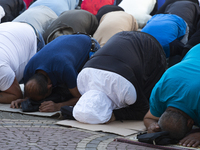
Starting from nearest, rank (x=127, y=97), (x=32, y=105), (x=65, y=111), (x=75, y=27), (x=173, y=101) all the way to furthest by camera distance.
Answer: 1. (x=173, y=101)
2. (x=127, y=97)
3. (x=65, y=111)
4. (x=32, y=105)
5. (x=75, y=27)

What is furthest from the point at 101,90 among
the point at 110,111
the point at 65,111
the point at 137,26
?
the point at 137,26

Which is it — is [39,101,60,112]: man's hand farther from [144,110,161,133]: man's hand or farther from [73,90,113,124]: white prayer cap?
[144,110,161,133]: man's hand

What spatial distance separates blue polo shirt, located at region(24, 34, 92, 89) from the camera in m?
4.35

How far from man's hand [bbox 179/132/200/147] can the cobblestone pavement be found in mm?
348

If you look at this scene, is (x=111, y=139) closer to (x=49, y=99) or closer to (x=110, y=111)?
(x=110, y=111)

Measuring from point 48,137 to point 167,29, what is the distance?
2941mm

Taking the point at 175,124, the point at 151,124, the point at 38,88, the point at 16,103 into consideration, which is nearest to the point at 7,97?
the point at 16,103

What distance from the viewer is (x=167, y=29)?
216 inches

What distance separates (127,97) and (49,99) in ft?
4.03

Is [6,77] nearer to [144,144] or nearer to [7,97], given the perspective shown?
[7,97]

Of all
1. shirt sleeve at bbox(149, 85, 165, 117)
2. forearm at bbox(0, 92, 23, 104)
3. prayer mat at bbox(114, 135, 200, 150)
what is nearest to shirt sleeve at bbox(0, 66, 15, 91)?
forearm at bbox(0, 92, 23, 104)

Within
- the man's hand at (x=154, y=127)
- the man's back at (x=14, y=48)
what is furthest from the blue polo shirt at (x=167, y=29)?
the man's hand at (x=154, y=127)

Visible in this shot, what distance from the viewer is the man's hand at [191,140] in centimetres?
299

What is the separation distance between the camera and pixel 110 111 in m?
3.94
